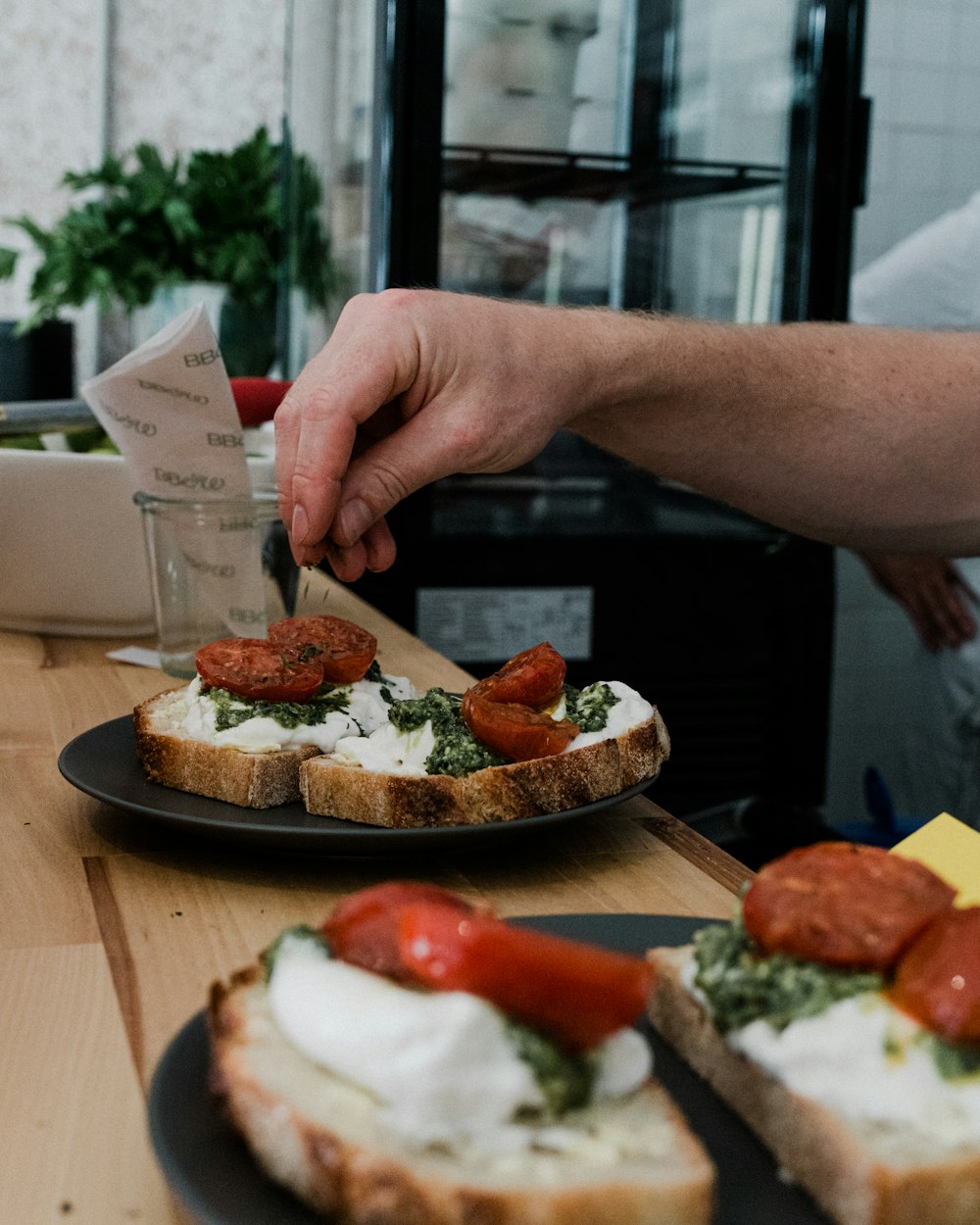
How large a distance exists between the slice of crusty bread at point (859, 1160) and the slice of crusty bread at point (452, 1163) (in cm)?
5

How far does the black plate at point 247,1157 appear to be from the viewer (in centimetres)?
49

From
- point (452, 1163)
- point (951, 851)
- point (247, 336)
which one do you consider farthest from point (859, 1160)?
point (247, 336)

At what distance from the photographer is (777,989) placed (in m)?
0.57

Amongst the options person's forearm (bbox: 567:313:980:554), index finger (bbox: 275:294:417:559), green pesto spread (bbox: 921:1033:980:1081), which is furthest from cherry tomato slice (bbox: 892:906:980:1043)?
person's forearm (bbox: 567:313:980:554)

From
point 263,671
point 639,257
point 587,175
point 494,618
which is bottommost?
point 494,618

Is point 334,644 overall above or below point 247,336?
below

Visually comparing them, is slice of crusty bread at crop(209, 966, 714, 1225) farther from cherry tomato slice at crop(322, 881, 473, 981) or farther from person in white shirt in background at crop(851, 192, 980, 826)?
person in white shirt in background at crop(851, 192, 980, 826)

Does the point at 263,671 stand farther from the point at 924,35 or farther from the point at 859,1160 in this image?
the point at 924,35

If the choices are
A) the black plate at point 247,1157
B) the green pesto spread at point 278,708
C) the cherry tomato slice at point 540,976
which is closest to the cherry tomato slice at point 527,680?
the green pesto spread at point 278,708

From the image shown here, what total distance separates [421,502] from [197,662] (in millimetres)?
1444

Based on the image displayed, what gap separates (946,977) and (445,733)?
19.9 inches

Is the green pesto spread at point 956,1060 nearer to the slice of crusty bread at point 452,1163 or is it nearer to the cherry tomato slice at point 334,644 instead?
the slice of crusty bread at point 452,1163

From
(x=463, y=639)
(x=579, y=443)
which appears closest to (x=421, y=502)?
(x=463, y=639)

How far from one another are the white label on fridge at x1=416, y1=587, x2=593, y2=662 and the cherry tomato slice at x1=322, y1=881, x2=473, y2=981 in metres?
1.96
